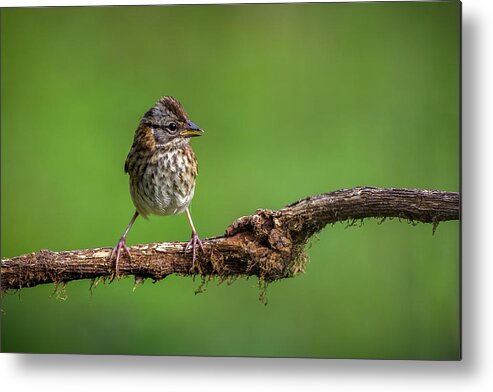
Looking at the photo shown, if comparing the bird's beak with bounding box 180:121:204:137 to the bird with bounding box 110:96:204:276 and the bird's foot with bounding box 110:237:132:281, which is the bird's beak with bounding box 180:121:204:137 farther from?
the bird's foot with bounding box 110:237:132:281

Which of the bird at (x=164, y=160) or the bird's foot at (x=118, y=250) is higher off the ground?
the bird at (x=164, y=160)

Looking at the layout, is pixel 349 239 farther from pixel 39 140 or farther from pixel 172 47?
pixel 39 140

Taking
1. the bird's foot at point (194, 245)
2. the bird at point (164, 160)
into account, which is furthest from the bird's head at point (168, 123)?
the bird's foot at point (194, 245)

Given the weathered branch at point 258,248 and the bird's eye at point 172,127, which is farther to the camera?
the bird's eye at point 172,127

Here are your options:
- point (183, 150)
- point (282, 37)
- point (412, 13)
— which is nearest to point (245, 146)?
point (183, 150)

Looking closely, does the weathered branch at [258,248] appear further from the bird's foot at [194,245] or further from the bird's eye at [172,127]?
the bird's eye at [172,127]

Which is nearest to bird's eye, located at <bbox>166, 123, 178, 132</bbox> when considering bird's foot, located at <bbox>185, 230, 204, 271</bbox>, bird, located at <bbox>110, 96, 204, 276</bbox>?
bird, located at <bbox>110, 96, 204, 276</bbox>

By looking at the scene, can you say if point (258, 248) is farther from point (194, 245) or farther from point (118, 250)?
point (118, 250)
